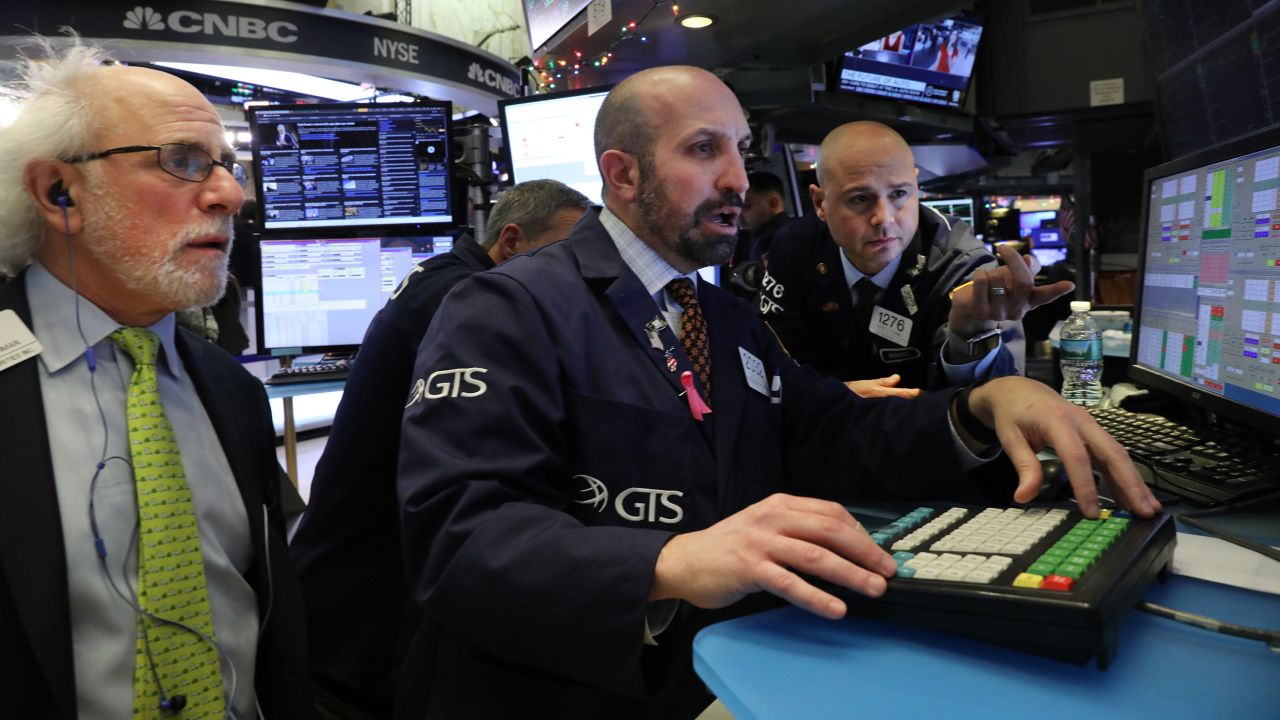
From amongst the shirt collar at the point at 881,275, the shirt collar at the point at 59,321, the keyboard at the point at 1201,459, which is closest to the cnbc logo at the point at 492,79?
the shirt collar at the point at 881,275

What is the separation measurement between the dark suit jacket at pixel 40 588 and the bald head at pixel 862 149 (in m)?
1.67

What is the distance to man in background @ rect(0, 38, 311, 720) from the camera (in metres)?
0.97

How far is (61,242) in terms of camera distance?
1.14 meters

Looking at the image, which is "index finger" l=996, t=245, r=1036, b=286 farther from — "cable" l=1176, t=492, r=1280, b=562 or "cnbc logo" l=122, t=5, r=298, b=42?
"cnbc logo" l=122, t=5, r=298, b=42

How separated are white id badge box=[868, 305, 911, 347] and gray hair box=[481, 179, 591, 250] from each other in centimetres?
82

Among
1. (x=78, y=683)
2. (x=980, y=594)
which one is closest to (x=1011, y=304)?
(x=980, y=594)

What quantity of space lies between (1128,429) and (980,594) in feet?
3.36

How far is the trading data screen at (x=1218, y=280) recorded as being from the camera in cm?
112

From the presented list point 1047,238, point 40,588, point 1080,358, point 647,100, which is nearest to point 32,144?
point 40,588

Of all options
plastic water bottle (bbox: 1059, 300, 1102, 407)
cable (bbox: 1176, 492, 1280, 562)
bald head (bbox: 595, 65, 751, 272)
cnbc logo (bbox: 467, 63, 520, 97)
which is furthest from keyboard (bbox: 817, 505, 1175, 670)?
cnbc logo (bbox: 467, 63, 520, 97)

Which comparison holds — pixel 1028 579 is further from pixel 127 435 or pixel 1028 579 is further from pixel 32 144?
pixel 32 144

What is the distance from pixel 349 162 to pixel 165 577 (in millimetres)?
2173

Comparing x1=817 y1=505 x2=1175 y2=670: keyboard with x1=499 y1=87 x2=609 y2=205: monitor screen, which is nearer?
x1=817 y1=505 x2=1175 y2=670: keyboard

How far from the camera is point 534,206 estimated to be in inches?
80.7
